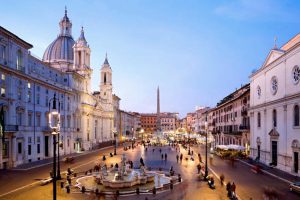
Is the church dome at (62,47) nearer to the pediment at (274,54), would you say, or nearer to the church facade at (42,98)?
the church facade at (42,98)

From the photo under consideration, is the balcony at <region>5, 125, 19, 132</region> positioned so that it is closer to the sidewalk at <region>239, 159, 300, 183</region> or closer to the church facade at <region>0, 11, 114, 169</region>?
the church facade at <region>0, 11, 114, 169</region>

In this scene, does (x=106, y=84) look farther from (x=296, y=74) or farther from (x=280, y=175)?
(x=280, y=175)

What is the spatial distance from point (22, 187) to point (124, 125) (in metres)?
117

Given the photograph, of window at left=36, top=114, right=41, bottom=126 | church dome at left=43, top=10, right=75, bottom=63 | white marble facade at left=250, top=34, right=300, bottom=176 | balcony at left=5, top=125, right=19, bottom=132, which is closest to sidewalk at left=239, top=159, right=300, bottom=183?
white marble facade at left=250, top=34, right=300, bottom=176

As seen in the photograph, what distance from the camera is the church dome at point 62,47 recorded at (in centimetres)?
8381

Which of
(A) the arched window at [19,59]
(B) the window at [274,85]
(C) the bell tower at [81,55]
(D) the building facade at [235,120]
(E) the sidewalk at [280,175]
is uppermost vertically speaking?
(C) the bell tower at [81,55]

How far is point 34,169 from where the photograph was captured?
3928cm

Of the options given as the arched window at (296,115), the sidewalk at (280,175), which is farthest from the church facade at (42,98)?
the arched window at (296,115)

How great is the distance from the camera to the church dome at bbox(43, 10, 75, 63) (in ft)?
275

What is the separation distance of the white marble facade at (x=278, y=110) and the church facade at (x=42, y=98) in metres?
28.0

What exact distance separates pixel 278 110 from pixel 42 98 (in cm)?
3582

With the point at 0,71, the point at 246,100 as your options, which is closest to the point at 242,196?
the point at 0,71

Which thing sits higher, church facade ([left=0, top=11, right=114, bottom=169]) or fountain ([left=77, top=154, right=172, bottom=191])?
church facade ([left=0, top=11, right=114, bottom=169])

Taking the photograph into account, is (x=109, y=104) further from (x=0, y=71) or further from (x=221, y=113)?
(x=0, y=71)
